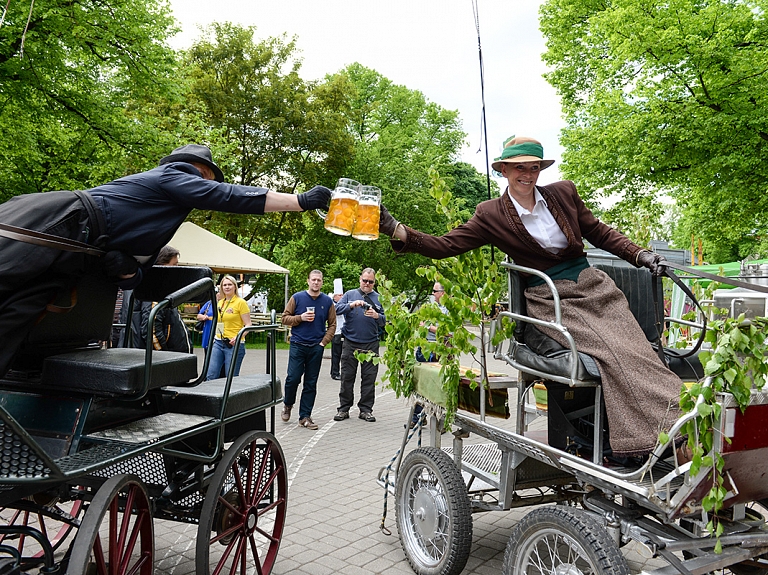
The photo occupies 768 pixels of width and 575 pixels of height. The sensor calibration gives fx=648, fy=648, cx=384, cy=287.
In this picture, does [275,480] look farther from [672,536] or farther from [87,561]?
[672,536]

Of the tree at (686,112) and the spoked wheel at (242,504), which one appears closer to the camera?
the spoked wheel at (242,504)

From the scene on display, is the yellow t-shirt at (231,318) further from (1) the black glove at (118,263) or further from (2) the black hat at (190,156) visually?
(1) the black glove at (118,263)

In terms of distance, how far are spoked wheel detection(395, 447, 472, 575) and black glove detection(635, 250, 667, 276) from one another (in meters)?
1.56

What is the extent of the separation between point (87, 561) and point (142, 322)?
4262mm

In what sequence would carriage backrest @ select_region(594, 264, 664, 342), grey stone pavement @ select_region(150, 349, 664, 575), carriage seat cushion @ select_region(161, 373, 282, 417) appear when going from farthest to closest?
grey stone pavement @ select_region(150, 349, 664, 575) < carriage backrest @ select_region(594, 264, 664, 342) < carriage seat cushion @ select_region(161, 373, 282, 417)

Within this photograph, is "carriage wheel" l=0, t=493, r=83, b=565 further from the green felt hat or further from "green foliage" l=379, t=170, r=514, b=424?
the green felt hat

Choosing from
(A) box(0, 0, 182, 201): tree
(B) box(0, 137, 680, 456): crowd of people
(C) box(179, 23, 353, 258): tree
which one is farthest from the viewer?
(C) box(179, 23, 353, 258): tree

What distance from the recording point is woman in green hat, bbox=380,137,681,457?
2842 millimetres

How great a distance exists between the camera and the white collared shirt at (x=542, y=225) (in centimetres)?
359

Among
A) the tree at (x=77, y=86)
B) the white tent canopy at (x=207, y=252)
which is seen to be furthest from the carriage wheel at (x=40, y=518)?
the white tent canopy at (x=207, y=252)

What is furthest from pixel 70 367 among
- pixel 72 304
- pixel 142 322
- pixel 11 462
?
pixel 142 322

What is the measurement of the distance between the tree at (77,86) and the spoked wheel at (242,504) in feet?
35.6

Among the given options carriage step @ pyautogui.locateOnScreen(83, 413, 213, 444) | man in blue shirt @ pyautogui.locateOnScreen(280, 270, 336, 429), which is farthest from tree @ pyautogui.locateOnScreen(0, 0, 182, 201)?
carriage step @ pyautogui.locateOnScreen(83, 413, 213, 444)

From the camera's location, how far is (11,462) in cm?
222
